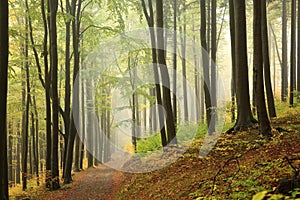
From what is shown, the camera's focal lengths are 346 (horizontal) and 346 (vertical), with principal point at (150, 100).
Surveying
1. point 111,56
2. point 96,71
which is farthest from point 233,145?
point 111,56

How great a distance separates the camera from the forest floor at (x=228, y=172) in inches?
255

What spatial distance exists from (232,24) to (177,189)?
392 inches

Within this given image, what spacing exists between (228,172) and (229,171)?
112mm

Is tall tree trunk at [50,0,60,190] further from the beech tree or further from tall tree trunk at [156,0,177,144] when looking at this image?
the beech tree

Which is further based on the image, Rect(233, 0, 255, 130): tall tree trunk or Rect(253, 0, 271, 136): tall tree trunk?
Rect(233, 0, 255, 130): tall tree trunk

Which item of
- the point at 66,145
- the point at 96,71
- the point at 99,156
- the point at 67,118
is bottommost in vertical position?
the point at 99,156

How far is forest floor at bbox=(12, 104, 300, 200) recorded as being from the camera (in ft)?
21.3

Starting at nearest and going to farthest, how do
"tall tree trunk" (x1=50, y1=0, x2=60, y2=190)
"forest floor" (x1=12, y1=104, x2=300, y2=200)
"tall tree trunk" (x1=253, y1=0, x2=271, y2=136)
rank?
1. "forest floor" (x1=12, y1=104, x2=300, y2=200)
2. "tall tree trunk" (x1=253, y1=0, x2=271, y2=136)
3. "tall tree trunk" (x1=50, y1=0, x2=60, y2=190)

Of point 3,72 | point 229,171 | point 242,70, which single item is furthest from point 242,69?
point 3,72

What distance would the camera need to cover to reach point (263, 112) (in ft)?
33.3

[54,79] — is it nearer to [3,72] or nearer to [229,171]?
[3,72]

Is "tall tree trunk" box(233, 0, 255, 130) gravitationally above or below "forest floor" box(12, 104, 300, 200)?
above

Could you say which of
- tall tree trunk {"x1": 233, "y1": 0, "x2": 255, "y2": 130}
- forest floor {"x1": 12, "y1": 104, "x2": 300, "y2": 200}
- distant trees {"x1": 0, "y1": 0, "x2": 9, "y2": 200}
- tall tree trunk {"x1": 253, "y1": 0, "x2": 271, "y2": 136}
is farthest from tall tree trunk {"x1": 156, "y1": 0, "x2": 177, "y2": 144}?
distant trees {"x1": 0, "y1": 0, "x2": 9, "y2": 200}

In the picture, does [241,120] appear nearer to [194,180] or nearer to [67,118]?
[194,180]
